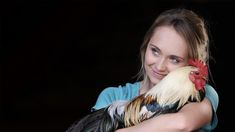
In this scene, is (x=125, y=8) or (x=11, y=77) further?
(x=125, y=8)

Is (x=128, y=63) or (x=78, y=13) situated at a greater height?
(x=78, y=13)

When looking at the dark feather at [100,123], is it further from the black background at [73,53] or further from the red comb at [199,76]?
the black background at [73,53]

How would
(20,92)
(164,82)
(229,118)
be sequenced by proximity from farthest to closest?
(20,92) → (229,118) → (164,82)

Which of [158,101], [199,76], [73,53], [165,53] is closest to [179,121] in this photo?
[158,101]

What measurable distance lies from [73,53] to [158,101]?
4.87 meters

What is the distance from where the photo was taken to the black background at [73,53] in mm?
6254

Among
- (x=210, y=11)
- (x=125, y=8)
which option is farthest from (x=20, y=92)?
(x=210, y=11)

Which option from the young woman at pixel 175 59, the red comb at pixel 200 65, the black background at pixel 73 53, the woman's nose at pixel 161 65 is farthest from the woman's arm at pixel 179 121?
the black background at pixel 73 53

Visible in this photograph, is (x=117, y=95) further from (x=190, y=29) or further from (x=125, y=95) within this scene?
(x=190, y=29)

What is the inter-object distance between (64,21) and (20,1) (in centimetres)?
94

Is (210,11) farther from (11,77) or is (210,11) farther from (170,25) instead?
(170,25)

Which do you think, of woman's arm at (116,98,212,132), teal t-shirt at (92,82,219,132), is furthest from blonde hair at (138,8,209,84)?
woman's arm at (116,98,212,132)

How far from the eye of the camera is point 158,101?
8.77ft

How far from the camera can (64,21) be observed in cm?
632
